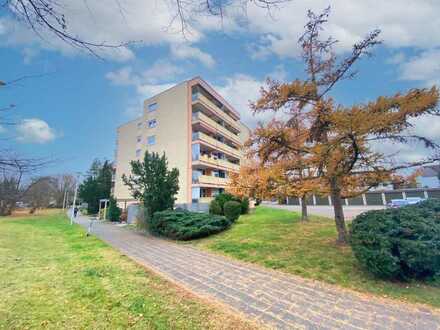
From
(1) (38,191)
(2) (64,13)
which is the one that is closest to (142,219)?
(2) (64,13)

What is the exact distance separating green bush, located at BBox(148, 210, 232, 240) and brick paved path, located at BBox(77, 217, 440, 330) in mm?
3870

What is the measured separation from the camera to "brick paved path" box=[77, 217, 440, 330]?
3.13 metres

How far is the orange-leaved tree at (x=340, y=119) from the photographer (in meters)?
5.36

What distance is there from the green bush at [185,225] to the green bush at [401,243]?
6.91m

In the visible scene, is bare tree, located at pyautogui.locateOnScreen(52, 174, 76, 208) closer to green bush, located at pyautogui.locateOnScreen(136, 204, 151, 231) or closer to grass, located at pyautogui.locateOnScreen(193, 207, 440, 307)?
green bush, located at pyautogui.locateOnScreen(136, 204, 151, 231)

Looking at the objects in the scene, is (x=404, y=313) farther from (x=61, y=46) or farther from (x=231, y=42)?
(x=61, y=46)

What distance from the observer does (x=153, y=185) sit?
42.9 feet

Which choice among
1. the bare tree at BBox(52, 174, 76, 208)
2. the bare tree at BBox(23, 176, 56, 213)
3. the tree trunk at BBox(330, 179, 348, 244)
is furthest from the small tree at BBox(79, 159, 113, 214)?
the tree trunk at BBox(330, 179, 348, 244)

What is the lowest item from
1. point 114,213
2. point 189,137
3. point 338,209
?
point 114,213

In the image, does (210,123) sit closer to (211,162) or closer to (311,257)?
(211,162)

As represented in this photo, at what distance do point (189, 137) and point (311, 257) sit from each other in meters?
18.5

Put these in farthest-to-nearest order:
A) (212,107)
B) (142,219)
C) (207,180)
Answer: (212,107)
(207,180)
(142,219)

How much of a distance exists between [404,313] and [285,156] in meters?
5.45

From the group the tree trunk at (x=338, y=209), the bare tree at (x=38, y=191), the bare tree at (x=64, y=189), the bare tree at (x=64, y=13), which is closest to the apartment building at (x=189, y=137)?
the bare tree at (x=38, y=191)
